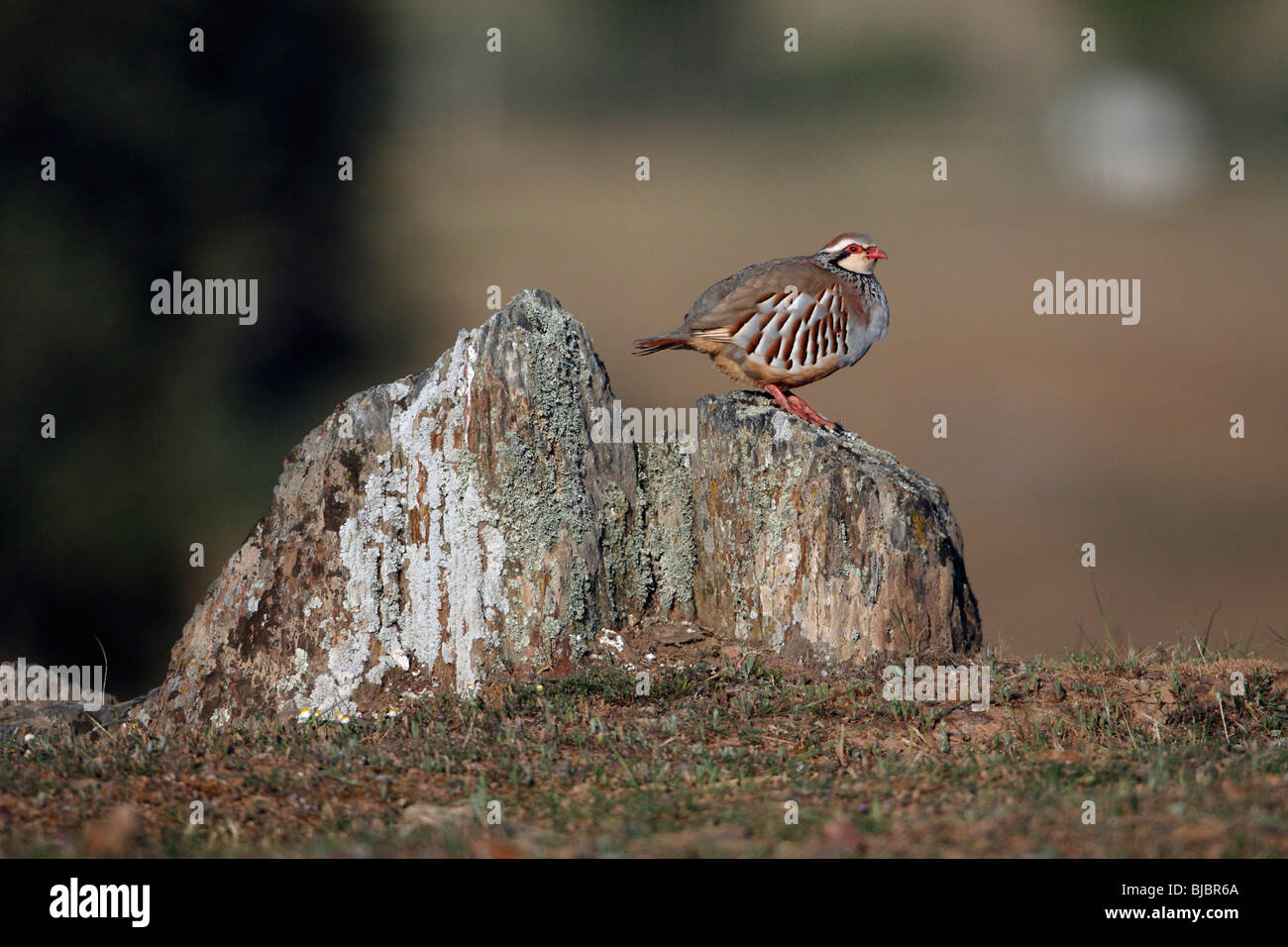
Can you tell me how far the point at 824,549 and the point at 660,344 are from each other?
1.71 meters

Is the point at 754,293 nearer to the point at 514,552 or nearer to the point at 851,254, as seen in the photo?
the point at 851,254

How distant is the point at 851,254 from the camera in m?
8.74

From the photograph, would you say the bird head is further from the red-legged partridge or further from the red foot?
the red foot

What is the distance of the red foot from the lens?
27.0 feet

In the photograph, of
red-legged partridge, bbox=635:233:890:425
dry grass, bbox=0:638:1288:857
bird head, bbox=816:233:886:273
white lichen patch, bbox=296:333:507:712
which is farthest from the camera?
bird head, bbox=816:233:886:273

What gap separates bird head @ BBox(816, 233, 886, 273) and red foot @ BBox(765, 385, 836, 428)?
1.01 metres

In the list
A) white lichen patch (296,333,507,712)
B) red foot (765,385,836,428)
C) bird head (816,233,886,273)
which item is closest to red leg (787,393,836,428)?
red foot (765,385,836,428)

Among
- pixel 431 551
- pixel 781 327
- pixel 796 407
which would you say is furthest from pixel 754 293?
pixel 431 551

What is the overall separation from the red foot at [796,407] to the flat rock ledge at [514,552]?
0.19 metres

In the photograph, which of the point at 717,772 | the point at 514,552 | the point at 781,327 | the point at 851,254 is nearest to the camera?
the point at 717,772

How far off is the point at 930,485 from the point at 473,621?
2933 millimetres

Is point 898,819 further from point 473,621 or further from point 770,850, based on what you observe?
point 473,621

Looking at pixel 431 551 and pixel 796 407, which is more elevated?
pixel 796 407
